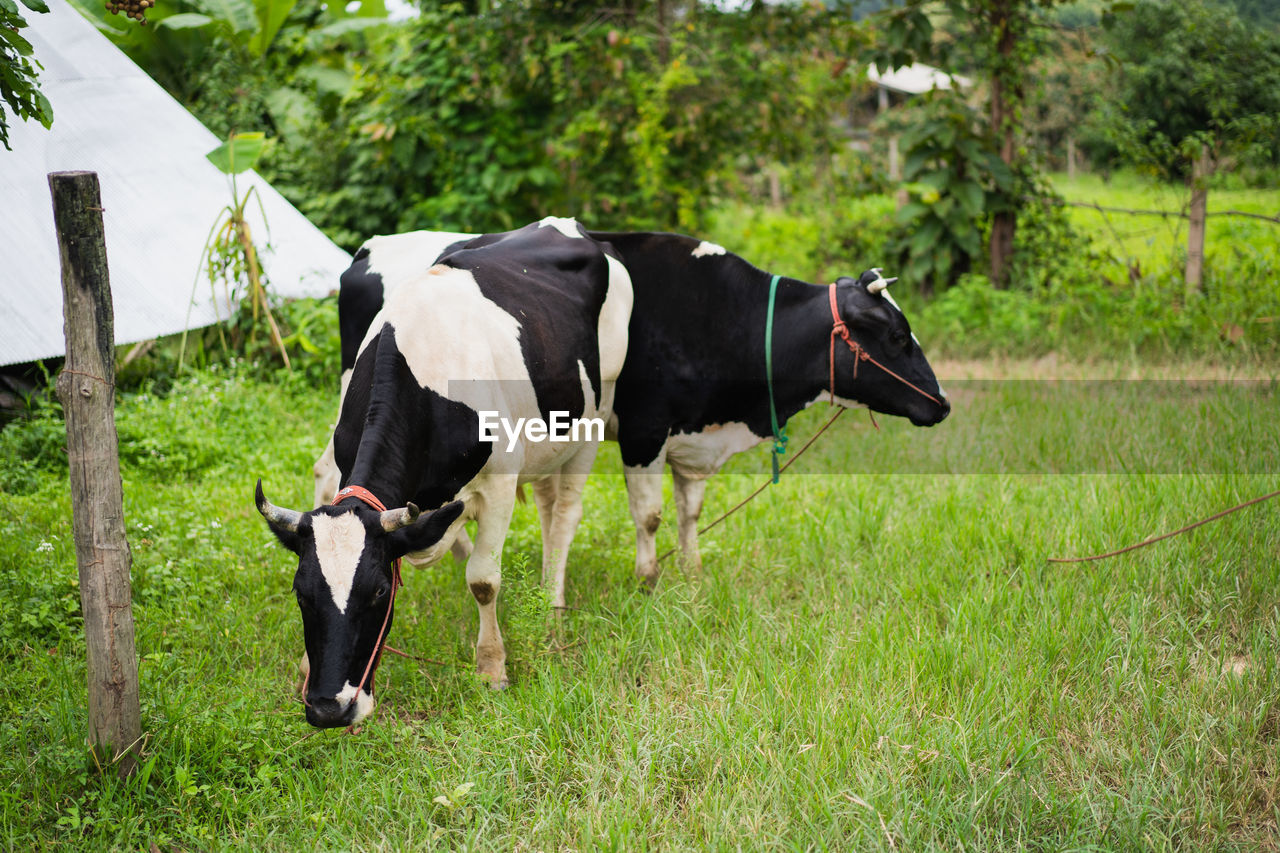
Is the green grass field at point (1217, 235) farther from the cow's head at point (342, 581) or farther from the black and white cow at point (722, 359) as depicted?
the cow's head at point (342, 581)

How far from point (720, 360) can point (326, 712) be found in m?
2.75

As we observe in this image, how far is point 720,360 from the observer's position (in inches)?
209

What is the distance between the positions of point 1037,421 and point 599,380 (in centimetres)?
368

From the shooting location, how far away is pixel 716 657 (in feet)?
14.4

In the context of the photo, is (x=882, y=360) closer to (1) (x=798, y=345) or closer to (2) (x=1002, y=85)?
(1) (x=798, y=345)

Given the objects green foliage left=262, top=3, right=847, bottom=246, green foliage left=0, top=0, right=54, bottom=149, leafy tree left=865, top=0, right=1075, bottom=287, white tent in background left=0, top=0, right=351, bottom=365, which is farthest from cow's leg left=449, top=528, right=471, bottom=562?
leafy tree left=865, top=0, right=1075, bottom=287

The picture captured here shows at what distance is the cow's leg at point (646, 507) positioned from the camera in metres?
5.25

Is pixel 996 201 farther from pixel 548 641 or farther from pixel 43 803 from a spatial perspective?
pixel 43 803

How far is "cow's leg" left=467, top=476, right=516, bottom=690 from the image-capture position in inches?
167

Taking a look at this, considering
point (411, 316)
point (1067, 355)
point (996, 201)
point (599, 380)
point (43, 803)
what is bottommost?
point (1067, 355)

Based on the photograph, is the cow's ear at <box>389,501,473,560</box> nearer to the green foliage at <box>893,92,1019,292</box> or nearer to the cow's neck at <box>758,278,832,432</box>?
the cow's neck at <box>758,278,832,432</box>

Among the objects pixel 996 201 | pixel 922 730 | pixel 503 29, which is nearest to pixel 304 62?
pixel 503 29

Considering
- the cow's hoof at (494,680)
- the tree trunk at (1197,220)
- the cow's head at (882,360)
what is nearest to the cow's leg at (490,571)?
the cow's hoof at (494,680)

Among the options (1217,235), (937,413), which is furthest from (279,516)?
(1217,235)
